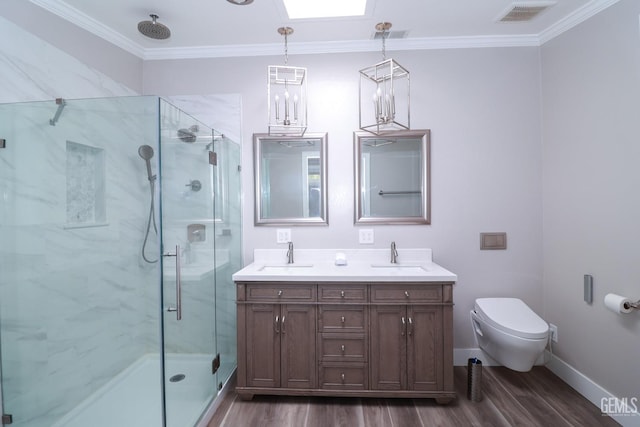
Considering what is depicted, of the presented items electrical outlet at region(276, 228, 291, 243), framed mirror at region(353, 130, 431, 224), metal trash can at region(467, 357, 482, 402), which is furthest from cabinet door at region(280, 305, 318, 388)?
metal trash can at region(467, 357, 482, 402)

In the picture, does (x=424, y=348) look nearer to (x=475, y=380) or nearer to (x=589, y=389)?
(x=475, y=380)

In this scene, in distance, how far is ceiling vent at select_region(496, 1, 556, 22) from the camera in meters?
2.01

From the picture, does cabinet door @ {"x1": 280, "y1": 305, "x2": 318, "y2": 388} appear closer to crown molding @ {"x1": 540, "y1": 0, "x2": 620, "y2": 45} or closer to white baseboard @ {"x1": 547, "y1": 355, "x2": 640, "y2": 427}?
white baseboard @ {"x1": 547, "y1": 355, "x2": 640, "y2": 427}

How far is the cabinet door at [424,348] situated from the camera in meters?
1.94

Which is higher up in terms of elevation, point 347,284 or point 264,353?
point 347,284

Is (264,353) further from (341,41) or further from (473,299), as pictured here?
(341,41)

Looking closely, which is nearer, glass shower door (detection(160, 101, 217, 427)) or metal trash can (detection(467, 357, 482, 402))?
glass shower door (detection(160, 101, 217, 427))

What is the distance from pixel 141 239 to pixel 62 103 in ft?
2.74

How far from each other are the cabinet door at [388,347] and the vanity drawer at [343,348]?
7 centimetres

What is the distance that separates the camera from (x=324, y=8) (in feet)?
6.72

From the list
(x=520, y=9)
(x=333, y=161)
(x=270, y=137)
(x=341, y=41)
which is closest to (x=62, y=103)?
(x=270, y=137)

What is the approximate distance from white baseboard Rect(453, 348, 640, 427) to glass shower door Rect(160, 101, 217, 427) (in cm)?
192

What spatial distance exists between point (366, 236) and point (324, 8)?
161 cm

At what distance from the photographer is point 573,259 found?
2170mm
